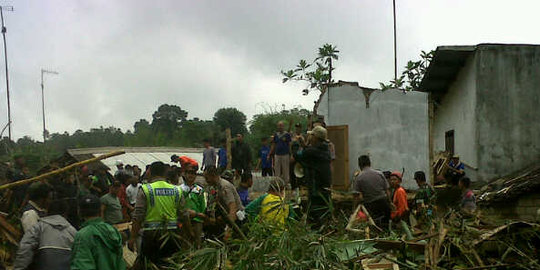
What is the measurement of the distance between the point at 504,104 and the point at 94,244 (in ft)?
42.4

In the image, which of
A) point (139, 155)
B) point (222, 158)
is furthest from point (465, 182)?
point (139, 155)

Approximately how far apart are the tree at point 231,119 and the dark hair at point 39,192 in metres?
40.3

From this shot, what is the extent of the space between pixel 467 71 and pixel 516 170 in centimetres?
297

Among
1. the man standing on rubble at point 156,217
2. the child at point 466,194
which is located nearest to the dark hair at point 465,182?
the child at point 466,194

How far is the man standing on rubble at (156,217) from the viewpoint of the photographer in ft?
19.7

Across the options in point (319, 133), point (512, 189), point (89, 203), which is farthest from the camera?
point (512, 189)

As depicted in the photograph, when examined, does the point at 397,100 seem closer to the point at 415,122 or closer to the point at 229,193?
the point at 415,122

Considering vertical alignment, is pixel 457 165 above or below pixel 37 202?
below

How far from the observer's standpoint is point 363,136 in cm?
1484

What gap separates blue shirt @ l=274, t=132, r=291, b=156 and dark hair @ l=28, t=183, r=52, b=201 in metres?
6.99

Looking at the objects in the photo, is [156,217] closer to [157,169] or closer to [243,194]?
[157,169]

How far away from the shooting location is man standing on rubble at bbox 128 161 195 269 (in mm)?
6004

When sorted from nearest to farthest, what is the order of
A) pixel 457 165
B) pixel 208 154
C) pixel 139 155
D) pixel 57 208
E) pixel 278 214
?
pixel 278 214
pixel 57 208
pixel 208 154
pixel 457 165
pixel 139 155

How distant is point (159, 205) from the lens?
6074mm
